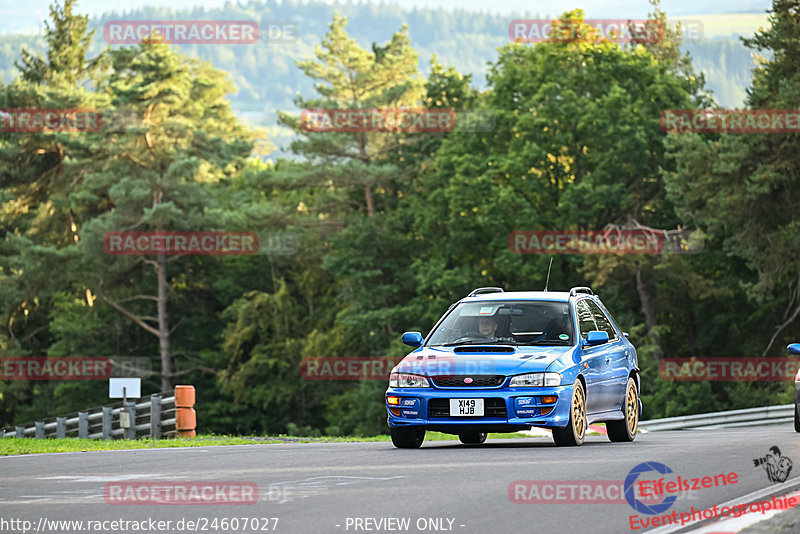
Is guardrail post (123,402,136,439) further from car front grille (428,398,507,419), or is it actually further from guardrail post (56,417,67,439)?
car front grille (428,398,507,419)

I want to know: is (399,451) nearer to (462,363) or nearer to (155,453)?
(462,363)

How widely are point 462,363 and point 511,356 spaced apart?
563 millimetres

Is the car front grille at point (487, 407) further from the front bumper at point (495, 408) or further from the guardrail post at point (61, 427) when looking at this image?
the guardrail post at point (61, 427)

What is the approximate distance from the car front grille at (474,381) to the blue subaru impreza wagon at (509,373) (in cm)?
1

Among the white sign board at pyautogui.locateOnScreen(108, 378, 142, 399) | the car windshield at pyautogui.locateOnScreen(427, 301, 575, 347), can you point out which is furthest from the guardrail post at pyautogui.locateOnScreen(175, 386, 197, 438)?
the car windshield at pyautogui.locateOnScreen(427, 301, 575, 347)

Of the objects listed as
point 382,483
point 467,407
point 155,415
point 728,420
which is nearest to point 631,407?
point 467,407

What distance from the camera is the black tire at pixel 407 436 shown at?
16.0m

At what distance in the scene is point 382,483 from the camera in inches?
449

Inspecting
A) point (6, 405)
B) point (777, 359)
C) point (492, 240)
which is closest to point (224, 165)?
point (6, 405)

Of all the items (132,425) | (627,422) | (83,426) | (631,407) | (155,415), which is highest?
(631,407)

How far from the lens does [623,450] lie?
50.2 feet

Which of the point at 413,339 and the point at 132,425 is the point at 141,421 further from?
the point at 413,339

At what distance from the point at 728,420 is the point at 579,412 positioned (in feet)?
54.3

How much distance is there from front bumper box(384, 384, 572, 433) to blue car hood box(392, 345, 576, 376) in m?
0.20
